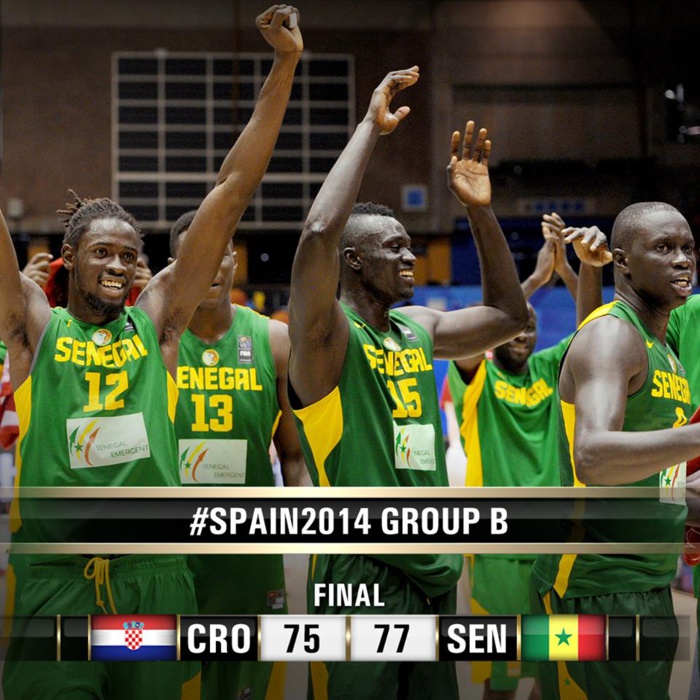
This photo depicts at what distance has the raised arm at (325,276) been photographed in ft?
9.13

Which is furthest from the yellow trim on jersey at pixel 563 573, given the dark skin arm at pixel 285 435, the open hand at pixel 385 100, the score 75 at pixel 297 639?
the open hand at pixel 385 100

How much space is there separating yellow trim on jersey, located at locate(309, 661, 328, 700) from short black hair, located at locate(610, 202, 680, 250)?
1.48 m

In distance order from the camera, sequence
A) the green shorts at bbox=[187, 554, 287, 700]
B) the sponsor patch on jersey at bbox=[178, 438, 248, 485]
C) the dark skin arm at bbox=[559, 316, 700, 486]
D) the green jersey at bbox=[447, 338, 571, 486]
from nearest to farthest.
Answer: the dark skin arm at bbox=[559, 316, 700, 486], the green shorts at bbox=[187, 554, 287, 700], the sponsor patch on jersey at bbox=[178, 438, 248, 485], the green jersey at bbox=[447, 338, 571, 486]

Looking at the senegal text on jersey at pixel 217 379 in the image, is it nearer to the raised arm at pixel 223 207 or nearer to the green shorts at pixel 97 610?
the raised arm at pixel 223 207

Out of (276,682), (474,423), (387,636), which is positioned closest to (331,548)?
(387,636)

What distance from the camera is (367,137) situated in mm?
3010

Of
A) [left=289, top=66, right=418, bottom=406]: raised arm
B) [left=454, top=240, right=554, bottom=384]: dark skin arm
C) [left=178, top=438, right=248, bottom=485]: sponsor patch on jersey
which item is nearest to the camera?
[left=289, top=66, right=418, bottom=406]: raised arm

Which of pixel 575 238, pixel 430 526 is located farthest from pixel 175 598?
pixel 575 238

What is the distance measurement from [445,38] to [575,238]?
15.0 meters

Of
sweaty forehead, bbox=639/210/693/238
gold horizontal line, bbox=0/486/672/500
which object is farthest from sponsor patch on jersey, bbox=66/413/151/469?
sweaty forehead, bbox=639/210/693/238

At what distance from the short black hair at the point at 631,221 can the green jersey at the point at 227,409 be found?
150 cm

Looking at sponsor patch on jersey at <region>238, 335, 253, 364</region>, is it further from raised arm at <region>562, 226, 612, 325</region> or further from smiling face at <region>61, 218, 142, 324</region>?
raised arm at <region>562, 226, 612, 325</region>

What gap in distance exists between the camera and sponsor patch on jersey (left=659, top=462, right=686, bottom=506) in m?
2.81

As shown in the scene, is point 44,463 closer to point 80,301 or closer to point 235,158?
point 80,301
